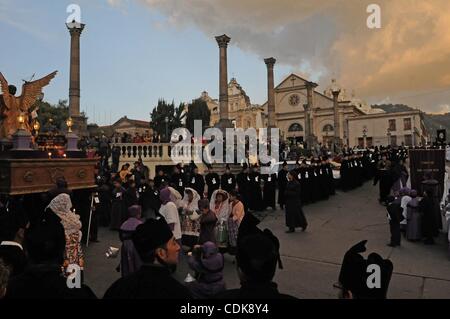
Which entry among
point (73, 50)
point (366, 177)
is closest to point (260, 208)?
point (366, 177)

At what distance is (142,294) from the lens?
2.39m

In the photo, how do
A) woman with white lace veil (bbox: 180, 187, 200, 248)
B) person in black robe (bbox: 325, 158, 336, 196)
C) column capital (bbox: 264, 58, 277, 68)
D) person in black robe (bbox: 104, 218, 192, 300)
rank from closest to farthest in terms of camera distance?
person in black robe (bbox: 104, 218, 192, 300) < woman with white lace veil (bbox: 180, 187, 200, 248) < person in black robe (bbox: 325, 158, 336, 196) < column capital (bbox: 264, 58, 277, 68)

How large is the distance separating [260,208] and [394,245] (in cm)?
560

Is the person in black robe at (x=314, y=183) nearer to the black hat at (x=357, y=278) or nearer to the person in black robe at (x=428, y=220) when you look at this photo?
the person in black robe at (x=428, y=220)

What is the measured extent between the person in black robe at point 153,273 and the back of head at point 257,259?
43 cm

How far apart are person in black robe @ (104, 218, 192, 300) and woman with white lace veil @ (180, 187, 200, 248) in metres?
5.17

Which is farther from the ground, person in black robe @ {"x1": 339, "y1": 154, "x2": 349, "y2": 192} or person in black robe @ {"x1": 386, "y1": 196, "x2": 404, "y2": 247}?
person in black robe @ {"x1": 339, "y1": 154, "x2": 349, "y2": 192}

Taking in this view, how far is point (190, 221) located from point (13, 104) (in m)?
5.06

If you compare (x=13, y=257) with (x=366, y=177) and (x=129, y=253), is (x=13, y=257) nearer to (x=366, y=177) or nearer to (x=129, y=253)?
(x=129, y=253)

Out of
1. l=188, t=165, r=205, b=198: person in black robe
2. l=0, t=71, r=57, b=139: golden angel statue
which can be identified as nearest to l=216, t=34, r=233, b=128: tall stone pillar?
l=188, t=165, r=205, b=198: person in black robe

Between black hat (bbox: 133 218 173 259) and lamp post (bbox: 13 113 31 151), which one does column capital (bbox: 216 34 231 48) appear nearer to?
lamp post (bbox: 13 113 31 151)

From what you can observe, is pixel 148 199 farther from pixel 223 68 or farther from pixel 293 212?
pixel 223 68

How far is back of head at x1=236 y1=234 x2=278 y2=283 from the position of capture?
2441mm

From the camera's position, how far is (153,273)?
8.40 ft
